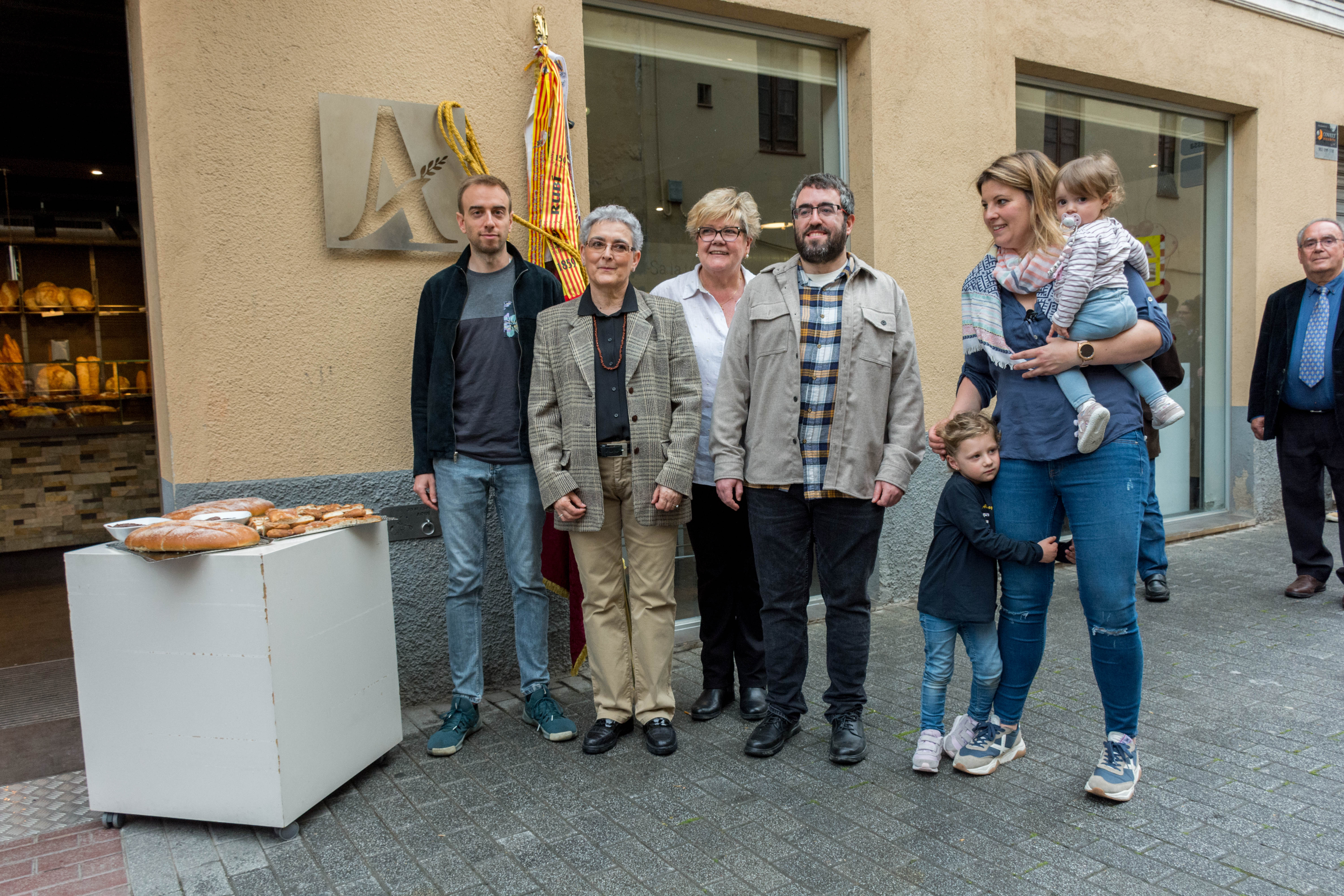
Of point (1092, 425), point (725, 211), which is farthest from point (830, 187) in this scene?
point (1092, 425)

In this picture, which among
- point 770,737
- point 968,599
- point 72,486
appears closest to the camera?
point 968,599

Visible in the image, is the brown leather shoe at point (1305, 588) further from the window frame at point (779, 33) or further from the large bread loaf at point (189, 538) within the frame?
the large bread loaf at point (189, 538)

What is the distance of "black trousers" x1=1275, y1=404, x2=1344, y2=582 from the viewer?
17.3 feet

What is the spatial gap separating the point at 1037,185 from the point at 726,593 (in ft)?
6.29

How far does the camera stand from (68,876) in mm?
2662

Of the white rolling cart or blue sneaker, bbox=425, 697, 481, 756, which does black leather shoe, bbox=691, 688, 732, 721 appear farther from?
the white rolling cart

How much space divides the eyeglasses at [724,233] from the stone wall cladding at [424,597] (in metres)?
1.48

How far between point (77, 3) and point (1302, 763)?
22.1ft

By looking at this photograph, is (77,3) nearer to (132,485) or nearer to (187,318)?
(187,318)

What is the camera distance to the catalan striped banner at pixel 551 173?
413 centimetres

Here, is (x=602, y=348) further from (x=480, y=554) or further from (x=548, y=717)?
(x=548, y=717)

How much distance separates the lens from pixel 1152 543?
17.8 feet

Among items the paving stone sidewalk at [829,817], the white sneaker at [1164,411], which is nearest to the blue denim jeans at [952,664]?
the paving stone sidewalk at [829,817]

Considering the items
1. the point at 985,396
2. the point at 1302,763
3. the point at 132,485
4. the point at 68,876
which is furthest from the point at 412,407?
the point at 132,485
